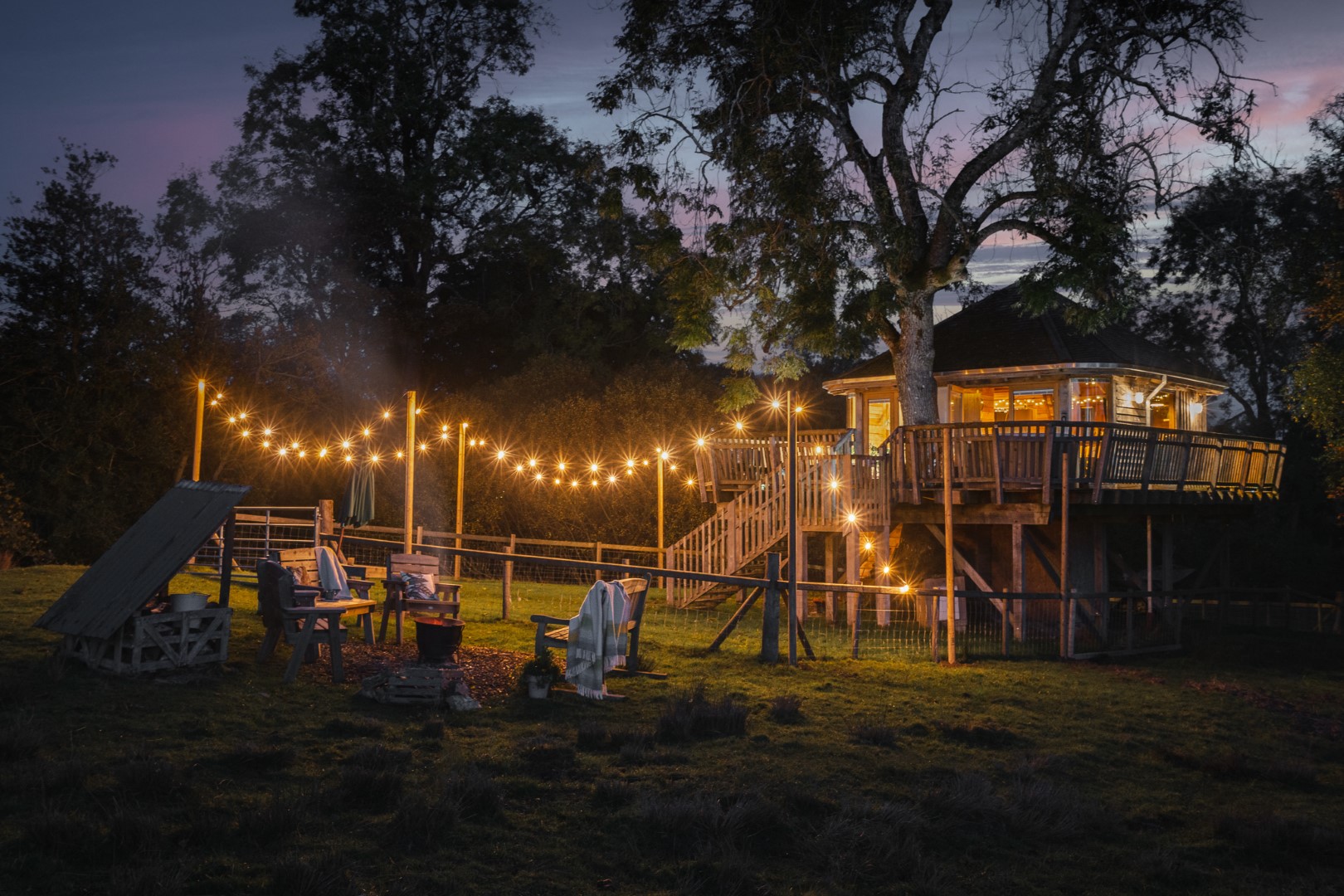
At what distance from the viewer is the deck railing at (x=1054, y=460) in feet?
55.4

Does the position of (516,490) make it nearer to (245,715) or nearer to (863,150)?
(863,150)

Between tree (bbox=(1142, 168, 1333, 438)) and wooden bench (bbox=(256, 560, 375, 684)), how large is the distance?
30.7 m

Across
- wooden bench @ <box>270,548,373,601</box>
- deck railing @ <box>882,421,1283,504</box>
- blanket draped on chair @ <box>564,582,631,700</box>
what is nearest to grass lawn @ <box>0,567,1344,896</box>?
blanket draped on chair @ <box>564,582,631,700</box>

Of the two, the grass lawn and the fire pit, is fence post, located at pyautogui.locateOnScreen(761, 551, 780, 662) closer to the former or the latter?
the grass lawn

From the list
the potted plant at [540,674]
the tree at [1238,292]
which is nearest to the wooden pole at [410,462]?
the potted plant at [540,674]

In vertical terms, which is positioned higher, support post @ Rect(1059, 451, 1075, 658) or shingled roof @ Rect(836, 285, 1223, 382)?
shingled roof @ Rect(836, 285, 1223, 382)

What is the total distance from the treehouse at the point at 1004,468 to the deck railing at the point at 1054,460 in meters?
0.03

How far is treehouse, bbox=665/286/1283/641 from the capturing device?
1720 centimetres

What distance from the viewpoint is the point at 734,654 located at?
13688 millimetres

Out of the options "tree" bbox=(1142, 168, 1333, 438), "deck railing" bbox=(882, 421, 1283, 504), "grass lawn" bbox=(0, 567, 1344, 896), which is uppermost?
"tree" bbox=(1142, 168, 1333, 438)

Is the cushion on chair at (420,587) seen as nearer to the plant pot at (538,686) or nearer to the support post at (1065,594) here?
the plant pot at (538,686)

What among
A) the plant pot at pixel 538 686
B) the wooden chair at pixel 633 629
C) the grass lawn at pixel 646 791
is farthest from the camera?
the wooden chair at pixel 633 629

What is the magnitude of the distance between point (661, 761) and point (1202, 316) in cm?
3805

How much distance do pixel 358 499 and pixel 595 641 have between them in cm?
996
